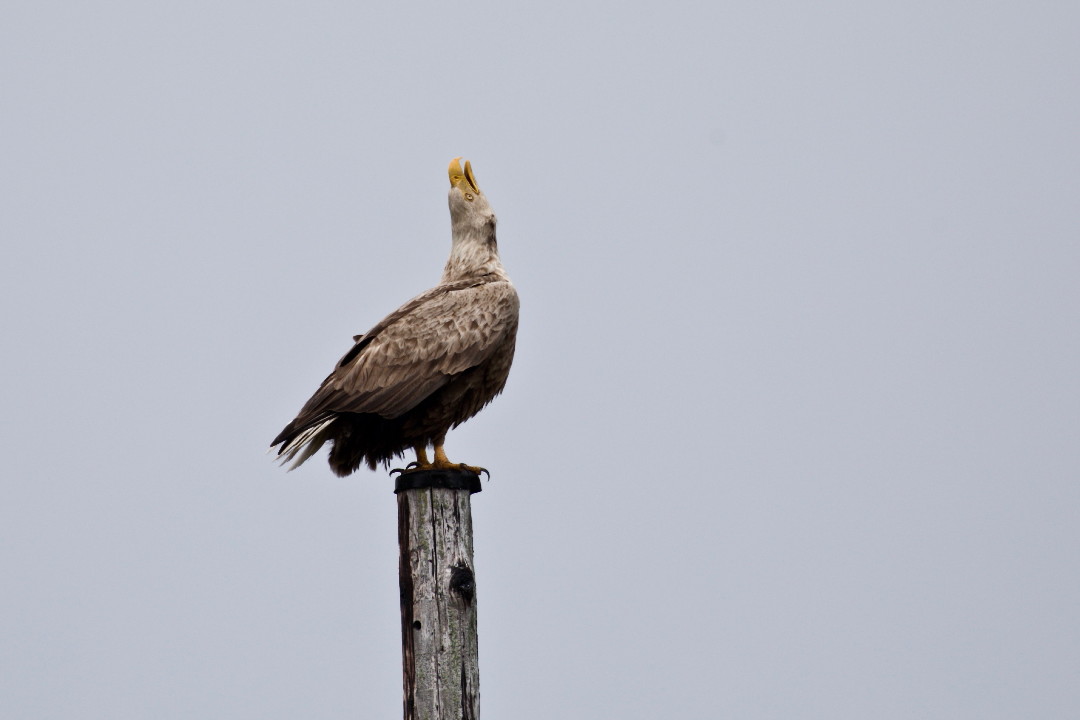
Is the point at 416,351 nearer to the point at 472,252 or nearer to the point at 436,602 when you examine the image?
the point at 472,252

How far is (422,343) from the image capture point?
7.32m

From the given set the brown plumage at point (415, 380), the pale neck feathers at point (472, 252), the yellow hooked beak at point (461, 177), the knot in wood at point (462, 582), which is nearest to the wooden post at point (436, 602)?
the knot in wood at point (462, 582)

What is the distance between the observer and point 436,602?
5926 millimetres

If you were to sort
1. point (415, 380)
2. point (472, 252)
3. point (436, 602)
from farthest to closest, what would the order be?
point (472, 252), point (415, 380), point (436, 602)

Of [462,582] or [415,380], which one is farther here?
[415,380]

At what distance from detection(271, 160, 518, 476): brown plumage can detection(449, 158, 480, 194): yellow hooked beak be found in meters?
0.76

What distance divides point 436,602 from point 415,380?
5.35 ft

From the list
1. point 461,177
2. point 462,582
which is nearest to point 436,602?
point 462,582

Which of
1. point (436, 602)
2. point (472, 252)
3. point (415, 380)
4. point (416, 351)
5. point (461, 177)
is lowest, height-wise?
point (436, 602)

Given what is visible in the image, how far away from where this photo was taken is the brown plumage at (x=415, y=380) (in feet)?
23.3

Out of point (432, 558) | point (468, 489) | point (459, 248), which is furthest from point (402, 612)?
point (459, 248)

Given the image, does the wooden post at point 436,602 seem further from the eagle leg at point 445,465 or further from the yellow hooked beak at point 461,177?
the yellow hooked beak at point 461,177

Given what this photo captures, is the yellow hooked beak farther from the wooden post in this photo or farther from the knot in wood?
the knot in wood

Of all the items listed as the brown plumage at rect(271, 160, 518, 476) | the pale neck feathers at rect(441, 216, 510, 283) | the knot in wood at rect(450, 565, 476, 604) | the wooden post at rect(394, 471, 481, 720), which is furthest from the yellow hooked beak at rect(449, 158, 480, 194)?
the knot in wood at rect(450, 565, 476, 604)
